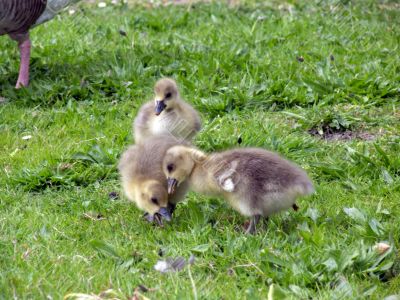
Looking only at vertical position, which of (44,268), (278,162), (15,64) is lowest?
(15,64)

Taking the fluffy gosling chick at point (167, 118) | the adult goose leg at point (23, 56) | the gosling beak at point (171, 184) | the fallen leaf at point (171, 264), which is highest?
the gosling beak at point (171, 184)

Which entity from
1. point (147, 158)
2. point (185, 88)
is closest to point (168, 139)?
point (147, 158)

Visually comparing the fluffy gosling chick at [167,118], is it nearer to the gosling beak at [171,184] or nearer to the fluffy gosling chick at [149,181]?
the fluffy gosling chick at [149,181]

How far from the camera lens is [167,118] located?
5.49m

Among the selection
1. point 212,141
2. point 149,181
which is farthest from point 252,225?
point 212,141

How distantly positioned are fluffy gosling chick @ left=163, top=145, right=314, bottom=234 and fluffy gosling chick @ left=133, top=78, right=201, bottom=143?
743mm

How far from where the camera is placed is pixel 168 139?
508 centimetres

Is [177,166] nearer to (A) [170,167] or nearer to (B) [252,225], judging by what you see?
(A) [170,167]

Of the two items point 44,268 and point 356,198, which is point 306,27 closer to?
point 356,198

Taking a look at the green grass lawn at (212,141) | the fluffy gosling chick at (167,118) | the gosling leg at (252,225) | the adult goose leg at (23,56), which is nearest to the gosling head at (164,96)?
the fluffy gosling chick at (167,118)

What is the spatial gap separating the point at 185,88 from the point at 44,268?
323 cm

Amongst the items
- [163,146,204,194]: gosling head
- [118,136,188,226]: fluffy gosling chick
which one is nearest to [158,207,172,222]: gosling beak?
[118,136,188,226]: fluffy gosling chick

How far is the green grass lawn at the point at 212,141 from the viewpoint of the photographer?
13.7 feet

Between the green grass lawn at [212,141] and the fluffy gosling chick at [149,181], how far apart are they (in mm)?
124
